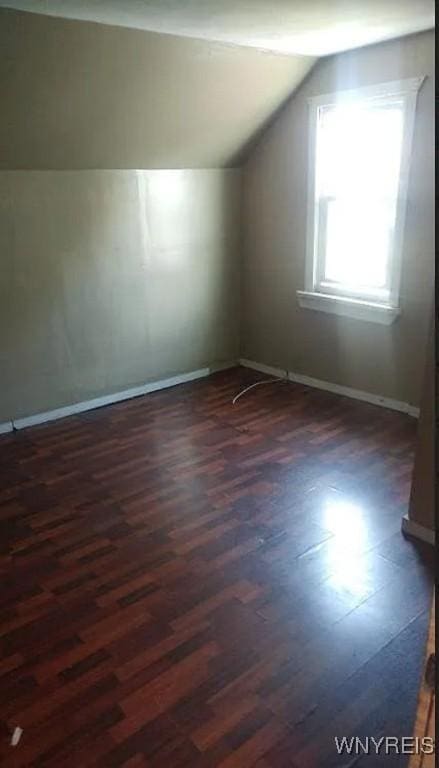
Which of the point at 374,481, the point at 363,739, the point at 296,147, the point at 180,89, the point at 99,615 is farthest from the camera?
the point at 296,147

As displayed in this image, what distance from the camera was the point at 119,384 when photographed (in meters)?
4.18

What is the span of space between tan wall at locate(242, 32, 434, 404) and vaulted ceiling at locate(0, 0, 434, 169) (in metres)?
0.16

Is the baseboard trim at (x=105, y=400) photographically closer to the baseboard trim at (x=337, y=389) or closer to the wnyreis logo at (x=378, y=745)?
the baseboard trim at (x=337, y=389)

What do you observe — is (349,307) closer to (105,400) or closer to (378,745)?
(105,400)

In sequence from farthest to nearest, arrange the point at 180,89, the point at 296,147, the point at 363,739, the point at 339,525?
the point at 296,147 → the point at 180,89 → the point at 339,525 → the point at 363,739

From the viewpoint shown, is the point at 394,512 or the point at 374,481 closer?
the point at 394,512

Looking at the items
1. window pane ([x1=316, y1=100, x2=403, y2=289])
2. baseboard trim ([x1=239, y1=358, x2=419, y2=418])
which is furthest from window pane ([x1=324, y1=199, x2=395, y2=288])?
baseboard trim ([x1=239, y1=358, x2=419, y2=418])

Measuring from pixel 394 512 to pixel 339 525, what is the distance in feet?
0.97

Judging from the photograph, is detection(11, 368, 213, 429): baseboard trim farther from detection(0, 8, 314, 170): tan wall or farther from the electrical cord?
detection(0, 8, 314, 170): tan wall

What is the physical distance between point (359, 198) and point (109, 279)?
1.75m

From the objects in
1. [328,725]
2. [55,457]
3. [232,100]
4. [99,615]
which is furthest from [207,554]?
[232,100]

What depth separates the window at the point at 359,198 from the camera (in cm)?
346

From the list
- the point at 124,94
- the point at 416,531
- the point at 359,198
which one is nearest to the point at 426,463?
the point at 416,531

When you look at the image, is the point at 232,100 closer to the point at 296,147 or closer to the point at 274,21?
the point at 296,147
